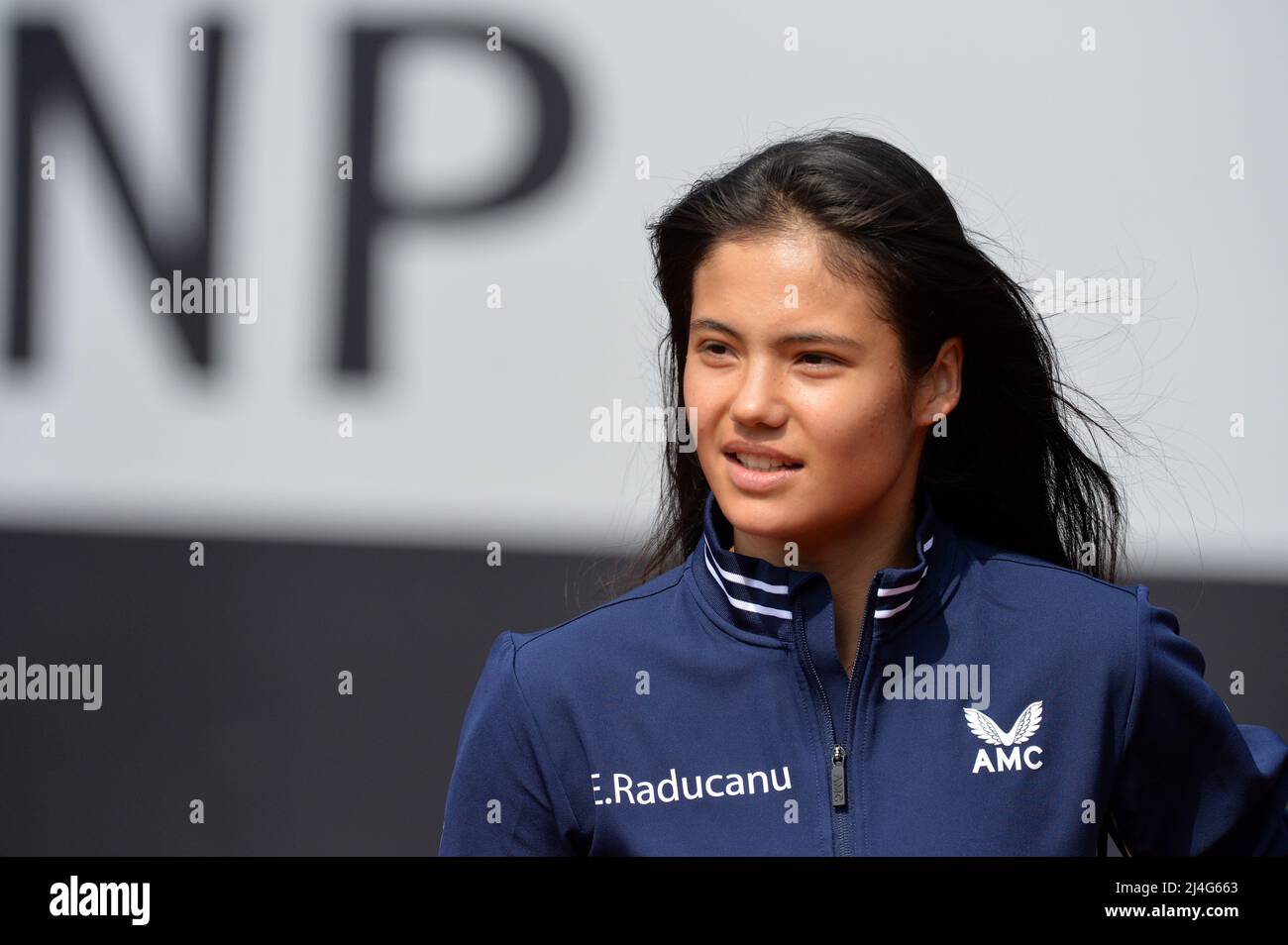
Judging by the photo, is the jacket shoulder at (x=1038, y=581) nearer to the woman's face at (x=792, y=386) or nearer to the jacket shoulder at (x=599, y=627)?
the woman's face at (x=792, y=386)

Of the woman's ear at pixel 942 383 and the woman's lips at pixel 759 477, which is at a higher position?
the woman's ear at pixel 942 383

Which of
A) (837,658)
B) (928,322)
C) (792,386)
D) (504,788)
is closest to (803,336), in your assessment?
(792,386)

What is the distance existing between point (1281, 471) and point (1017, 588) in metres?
1.82

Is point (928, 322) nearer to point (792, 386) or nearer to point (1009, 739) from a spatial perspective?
point (792, 386)

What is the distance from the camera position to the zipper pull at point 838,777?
4.98 ft

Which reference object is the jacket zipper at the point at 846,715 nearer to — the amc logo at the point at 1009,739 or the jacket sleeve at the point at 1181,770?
the amc logo at the point at 1009,739

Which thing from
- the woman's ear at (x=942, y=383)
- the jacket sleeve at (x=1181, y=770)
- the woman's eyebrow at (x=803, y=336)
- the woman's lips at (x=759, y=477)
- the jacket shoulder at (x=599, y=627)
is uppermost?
the woman's eyebrow at (x=803, y=336)

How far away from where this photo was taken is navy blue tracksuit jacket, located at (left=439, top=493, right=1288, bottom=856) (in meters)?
1.52

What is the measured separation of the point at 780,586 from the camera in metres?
1.57

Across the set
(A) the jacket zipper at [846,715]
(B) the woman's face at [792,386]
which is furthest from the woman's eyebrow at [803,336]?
(A) the jacket zipper at [846,715]

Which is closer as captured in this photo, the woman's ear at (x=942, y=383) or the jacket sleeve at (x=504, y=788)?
the jacket sleeve at (x=504, y=788)

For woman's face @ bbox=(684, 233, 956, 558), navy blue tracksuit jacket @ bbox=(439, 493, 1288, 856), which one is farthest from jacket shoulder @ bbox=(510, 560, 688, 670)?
woman's face @ bbox=(684, 233, 956, 558)

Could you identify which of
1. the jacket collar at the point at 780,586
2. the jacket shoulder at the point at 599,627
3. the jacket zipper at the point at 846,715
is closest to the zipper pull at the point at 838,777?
the jacket zipper at the point at 846,715
